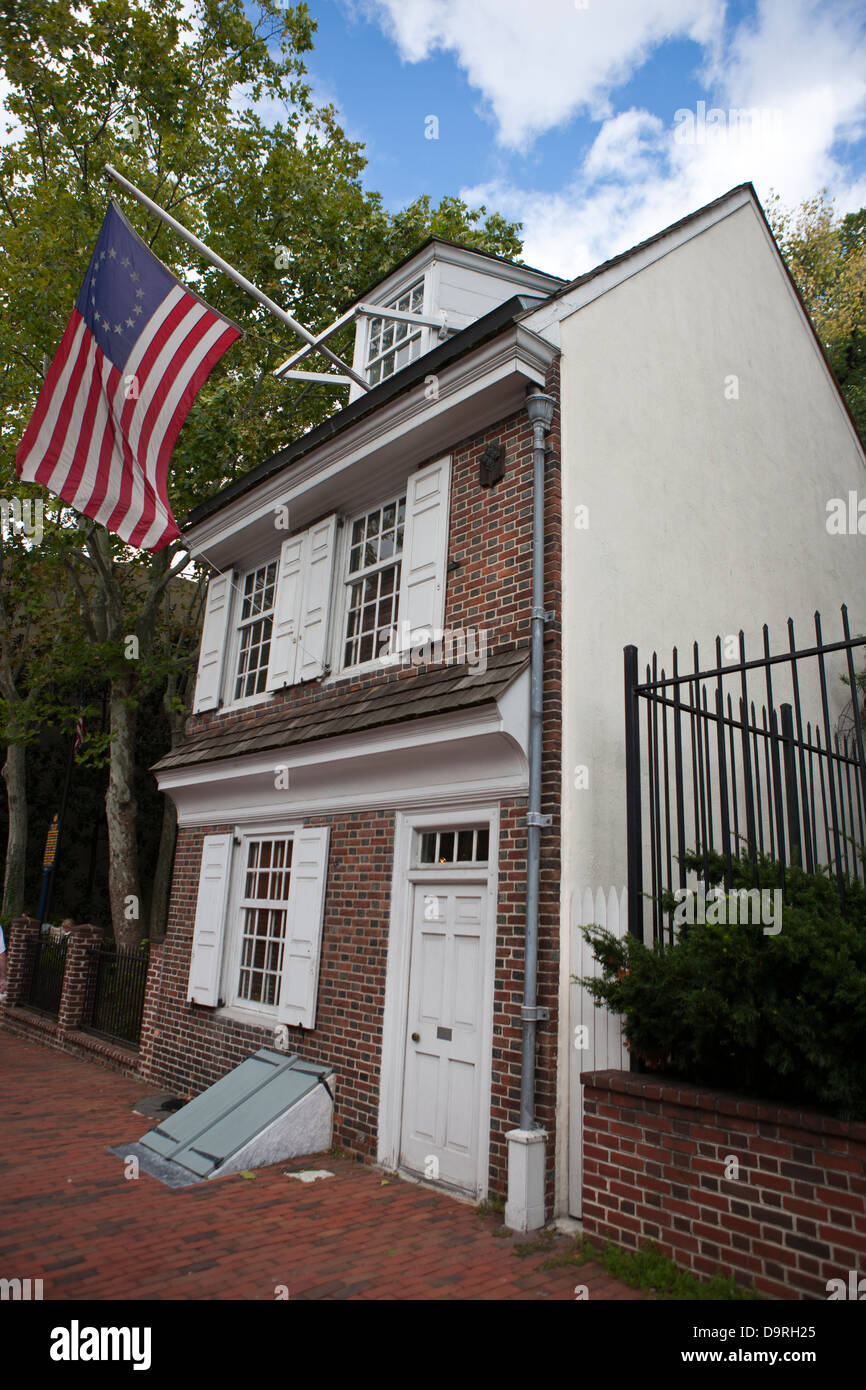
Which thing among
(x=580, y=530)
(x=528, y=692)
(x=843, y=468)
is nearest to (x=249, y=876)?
(x=528, y=692)

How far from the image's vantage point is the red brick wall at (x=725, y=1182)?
3.84 m

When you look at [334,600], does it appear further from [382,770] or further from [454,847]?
[454,847]

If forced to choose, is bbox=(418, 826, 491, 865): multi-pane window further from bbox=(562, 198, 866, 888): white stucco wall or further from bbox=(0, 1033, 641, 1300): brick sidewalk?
bbox=(0, 1033, 641, 1300): brick sidewalk

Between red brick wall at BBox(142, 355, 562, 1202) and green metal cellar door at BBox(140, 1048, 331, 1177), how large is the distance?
25 centimetres

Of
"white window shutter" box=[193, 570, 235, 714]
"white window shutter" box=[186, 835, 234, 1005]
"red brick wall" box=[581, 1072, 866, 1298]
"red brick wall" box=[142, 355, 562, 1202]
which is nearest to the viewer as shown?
"red brick wall" box=[581, 1072, 866, 1298]

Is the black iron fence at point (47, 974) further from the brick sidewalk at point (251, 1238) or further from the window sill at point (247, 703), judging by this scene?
the brick sidewalk at point (251, 1238)

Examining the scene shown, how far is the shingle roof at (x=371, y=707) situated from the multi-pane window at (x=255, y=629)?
1.96ft

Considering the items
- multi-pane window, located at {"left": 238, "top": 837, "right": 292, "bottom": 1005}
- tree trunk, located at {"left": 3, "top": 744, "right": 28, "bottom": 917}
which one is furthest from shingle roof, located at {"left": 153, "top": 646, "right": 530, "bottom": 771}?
tree trunk, located at {"left": 3, "top": 744, "right": 28, "bottom": 917}

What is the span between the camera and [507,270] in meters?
10.3

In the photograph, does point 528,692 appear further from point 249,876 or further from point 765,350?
point 765,350

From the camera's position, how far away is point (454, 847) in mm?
6730

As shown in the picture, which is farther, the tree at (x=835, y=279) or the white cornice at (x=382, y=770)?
the tree at (x=835, y=279)

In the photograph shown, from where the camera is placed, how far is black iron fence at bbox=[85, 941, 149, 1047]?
1107cm

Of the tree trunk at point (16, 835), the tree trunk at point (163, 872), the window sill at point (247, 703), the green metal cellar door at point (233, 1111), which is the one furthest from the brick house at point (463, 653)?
the tree trunk at point (16, 835)
